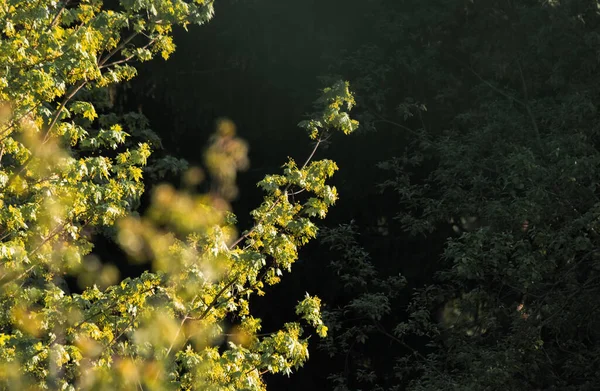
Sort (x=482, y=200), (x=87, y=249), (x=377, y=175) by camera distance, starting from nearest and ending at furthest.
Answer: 1. (x=87, y=249)
2. (x=482, y=200)
3. (x=377, y=175)

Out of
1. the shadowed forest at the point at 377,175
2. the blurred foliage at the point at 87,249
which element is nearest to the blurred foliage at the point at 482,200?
the shadowed forest at the point at 377,175

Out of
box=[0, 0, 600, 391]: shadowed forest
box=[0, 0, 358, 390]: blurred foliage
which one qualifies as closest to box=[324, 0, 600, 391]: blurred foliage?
box=[0, 0, 600, 391]: shadowed forest

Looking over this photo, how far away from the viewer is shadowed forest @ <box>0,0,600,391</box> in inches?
318

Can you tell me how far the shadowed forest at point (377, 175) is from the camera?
318 inches

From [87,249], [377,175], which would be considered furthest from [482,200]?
[87,249]

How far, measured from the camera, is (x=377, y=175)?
44.1 ft

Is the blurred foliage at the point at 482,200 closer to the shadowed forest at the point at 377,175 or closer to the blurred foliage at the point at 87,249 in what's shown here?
the shadowed forest at the point at 377,175

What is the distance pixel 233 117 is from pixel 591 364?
6.58 metres

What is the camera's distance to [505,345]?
10062 millimetres

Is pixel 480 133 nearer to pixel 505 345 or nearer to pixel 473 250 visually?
pixel 473 250

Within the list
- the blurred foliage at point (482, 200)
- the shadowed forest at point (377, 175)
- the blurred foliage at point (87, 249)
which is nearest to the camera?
the blurred foliage at point (87, 249)

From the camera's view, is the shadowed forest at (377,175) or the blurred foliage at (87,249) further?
the shadowed forest at (377,175)

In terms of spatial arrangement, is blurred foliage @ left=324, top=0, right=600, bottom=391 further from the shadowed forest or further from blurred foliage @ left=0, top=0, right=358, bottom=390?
blurred foliage @ left=0, top=0, right=358, bottom=390

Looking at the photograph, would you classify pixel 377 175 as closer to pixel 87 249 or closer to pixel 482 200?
pixel 482 200
